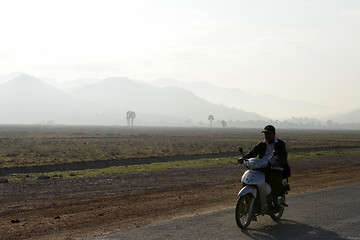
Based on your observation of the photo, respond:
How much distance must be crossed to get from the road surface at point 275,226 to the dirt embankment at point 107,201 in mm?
950

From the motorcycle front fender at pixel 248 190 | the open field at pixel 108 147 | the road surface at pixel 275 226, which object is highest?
the motorcycle front fender at pixel 248 190

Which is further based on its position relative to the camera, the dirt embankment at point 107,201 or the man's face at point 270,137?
the dirt embankment at point 107,201

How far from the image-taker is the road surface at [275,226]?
333 inches

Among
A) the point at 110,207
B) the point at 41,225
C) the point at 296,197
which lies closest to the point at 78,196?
the point at 110,207

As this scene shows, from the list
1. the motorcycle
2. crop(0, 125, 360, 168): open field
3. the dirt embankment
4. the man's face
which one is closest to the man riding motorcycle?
the man's face

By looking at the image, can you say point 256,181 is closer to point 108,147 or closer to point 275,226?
point 275,226

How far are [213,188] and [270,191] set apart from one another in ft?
24.9

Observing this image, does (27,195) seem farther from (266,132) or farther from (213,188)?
(266,132)

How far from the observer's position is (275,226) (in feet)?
31.0

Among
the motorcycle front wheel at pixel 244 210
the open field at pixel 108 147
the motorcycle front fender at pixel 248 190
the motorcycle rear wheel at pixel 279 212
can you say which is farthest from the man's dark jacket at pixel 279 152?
the open field at pixel 108 147

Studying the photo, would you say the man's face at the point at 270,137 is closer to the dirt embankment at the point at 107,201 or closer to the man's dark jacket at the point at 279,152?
the man's dark jacket at the point at 279,152

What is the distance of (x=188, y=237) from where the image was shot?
27.1 ft

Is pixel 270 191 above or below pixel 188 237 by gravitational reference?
above

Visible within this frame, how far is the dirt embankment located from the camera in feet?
32.7
